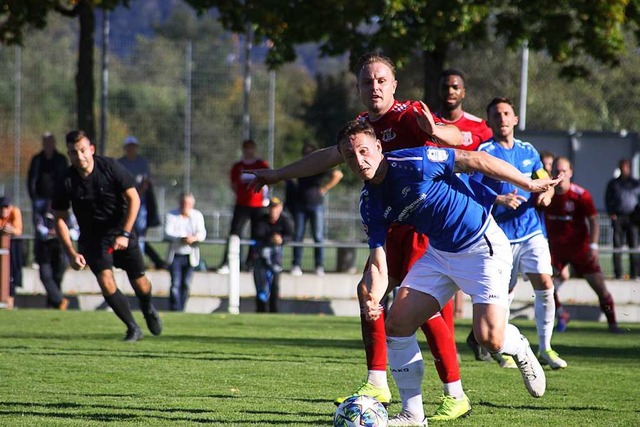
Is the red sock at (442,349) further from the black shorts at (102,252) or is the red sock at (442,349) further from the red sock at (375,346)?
the black shorts at (102,252)

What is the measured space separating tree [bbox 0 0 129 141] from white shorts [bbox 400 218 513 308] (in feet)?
48.6

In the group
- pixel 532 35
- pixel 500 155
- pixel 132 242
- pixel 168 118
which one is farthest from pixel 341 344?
pixel 168 118

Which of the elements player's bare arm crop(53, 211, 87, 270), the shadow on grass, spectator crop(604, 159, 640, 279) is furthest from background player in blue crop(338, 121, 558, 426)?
spectator crop(604, 159, 640, 279)

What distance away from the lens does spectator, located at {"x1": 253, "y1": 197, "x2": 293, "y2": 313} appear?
56.2 ft

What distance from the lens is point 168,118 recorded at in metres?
26.5

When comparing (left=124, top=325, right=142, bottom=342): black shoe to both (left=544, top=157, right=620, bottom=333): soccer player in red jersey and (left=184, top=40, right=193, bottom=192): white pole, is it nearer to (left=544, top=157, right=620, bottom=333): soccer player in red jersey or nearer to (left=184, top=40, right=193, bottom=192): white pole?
(left=544, top=157, right=620, bottom=333): soccer player in red jersey

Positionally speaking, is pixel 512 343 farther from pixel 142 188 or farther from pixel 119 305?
pixel 142 188

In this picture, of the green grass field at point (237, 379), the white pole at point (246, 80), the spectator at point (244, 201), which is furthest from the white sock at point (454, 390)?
A: the white pole at point (246, 80)

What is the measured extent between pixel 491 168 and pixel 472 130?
100 inches

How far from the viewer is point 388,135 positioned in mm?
7496

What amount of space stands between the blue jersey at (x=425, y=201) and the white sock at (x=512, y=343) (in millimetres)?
634

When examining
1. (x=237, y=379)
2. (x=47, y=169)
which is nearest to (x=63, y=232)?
(x=237, y=379)

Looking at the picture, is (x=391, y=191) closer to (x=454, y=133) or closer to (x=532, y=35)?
(x=454, y=133)

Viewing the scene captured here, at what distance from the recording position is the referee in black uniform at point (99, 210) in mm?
11172
